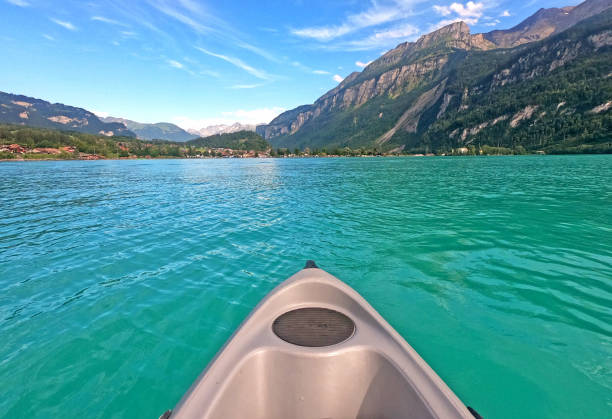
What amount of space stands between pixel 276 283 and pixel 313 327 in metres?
4.27

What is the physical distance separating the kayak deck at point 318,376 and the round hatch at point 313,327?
0.05 feet

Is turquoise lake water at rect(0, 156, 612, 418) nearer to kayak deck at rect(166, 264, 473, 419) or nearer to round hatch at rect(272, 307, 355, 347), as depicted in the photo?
kayak deck at rect(166, 264, 473, 419)

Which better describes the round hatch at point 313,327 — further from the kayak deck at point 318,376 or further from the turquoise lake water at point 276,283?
the turquoise lake water at point 276,283

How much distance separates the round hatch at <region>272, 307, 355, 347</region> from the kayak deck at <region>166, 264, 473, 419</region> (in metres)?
0.02

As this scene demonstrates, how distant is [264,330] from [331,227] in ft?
34.5

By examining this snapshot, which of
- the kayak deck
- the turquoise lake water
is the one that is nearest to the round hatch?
the kayak deck

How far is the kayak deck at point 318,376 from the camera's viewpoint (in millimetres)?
2656

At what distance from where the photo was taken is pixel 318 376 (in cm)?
341

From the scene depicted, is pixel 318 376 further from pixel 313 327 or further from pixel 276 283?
pixel 276 283

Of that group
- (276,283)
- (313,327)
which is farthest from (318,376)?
(276,283)

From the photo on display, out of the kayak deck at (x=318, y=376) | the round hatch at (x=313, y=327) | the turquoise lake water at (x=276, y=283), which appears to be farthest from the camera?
the turquoise lake water at (x=276, y=283)

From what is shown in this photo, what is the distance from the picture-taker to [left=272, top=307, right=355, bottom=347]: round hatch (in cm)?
375

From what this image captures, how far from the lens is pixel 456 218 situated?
15.4 m

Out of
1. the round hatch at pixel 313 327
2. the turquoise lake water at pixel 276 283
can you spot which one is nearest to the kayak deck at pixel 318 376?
the round hatch at pixel 313 327
